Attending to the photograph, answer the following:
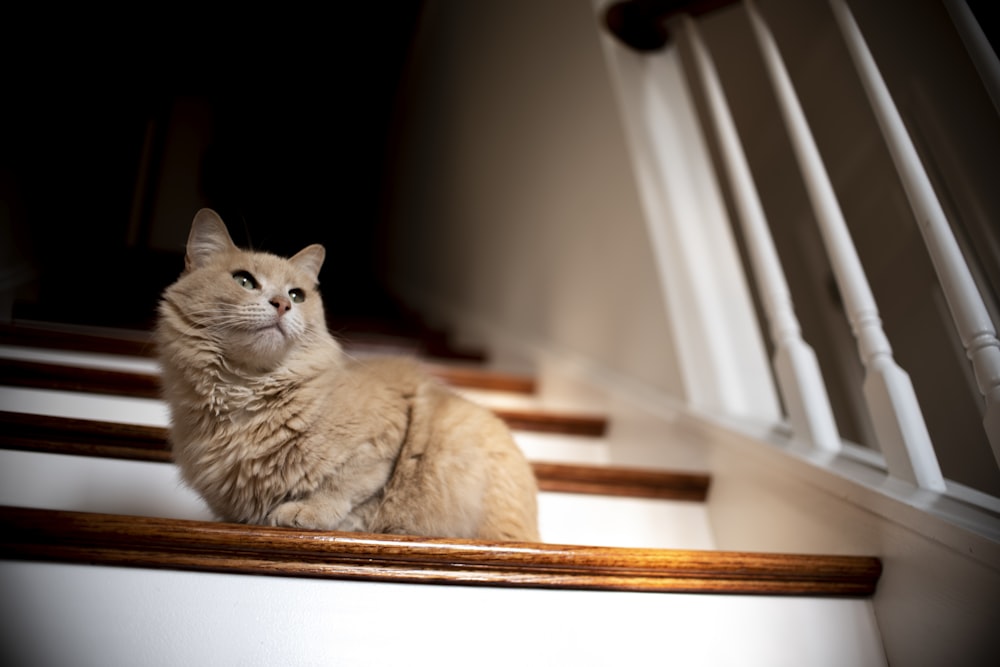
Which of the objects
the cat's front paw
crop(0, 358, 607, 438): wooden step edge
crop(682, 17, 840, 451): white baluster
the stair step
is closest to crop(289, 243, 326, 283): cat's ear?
the stair step

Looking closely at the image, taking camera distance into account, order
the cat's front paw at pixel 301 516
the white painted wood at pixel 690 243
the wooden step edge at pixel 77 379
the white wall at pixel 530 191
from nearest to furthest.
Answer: the cat's front paw at pixel 301 516 → the wooden step edge at pixel 77 379 → the white painted wood at pixel 690 243 → the white wall at pixel 530 191

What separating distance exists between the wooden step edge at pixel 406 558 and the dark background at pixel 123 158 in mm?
344

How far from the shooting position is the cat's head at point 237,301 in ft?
2.52

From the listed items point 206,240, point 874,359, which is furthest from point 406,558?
point 874,359

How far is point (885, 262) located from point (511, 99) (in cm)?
185

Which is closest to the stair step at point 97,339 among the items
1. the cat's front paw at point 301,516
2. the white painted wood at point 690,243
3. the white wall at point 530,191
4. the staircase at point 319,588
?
the staircase at point 319,588

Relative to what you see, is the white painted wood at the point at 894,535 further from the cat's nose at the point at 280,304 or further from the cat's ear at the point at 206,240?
the cat's ear at the point at 206,240

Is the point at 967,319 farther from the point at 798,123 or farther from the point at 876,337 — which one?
the point at 798,123

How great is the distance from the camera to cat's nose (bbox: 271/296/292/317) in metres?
0.77

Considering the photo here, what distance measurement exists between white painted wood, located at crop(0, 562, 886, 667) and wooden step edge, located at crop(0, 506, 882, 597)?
0.05ft

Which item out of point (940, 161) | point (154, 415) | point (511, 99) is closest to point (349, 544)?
point (154, 415)

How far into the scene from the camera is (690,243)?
144cm

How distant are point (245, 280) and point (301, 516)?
33 cm

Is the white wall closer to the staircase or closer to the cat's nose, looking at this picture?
the staircase
